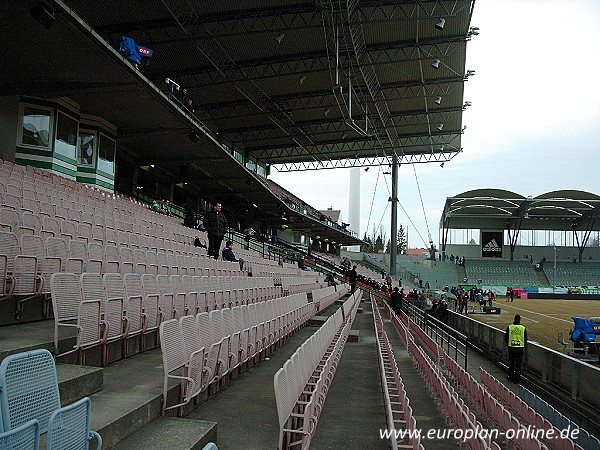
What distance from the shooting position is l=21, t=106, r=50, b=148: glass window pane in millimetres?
14453

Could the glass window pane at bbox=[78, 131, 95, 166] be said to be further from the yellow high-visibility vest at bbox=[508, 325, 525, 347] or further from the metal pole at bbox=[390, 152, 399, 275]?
the metal pole at bbox=[390, 152, 399, 275]

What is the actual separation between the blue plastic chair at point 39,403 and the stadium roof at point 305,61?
15.0m

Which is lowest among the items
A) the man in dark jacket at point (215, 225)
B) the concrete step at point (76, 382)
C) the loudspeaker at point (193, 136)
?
the concrete step at point (76, 382)

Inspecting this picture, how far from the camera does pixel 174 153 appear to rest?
21.5m

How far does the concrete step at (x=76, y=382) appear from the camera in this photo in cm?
316

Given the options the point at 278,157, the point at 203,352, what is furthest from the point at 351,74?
the point at 203,352

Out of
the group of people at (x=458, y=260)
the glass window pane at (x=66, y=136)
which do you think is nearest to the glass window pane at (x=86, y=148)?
the glass window pane at (x=66, y=136)

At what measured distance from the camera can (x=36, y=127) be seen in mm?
14641

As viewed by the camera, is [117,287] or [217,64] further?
[217,64]

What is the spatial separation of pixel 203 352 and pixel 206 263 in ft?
22.4

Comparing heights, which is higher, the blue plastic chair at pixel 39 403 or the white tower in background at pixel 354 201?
the white tower in background at pixel 354 201

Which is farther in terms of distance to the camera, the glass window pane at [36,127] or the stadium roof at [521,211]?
the stadium roof at [521,211]

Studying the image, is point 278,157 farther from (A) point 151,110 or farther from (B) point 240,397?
(B) point 240,397

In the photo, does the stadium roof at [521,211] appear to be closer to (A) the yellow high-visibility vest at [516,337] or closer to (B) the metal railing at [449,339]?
(B) the metal railing at [449,339]
